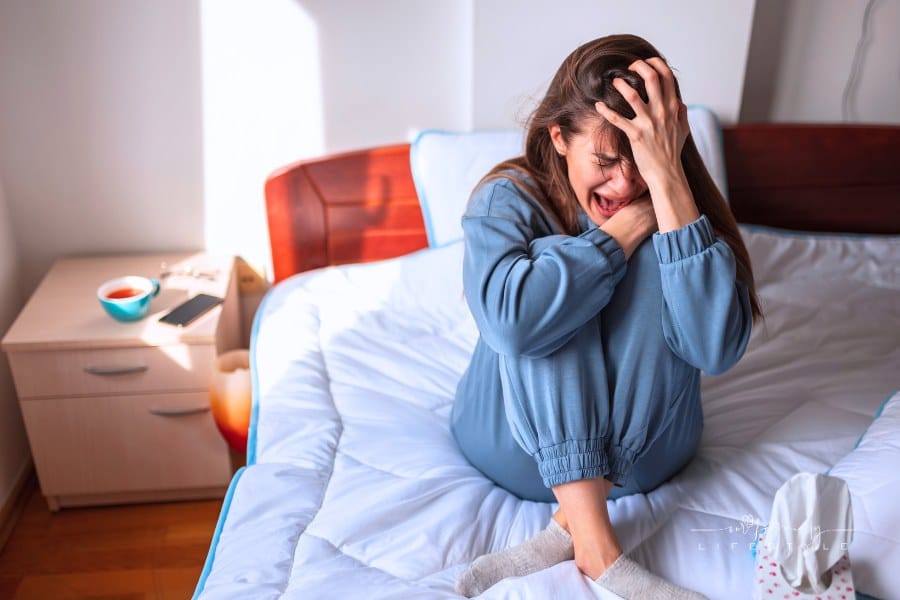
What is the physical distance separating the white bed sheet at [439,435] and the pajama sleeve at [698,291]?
0.99 feet

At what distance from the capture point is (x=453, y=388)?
169 cm

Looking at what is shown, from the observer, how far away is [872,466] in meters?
1.30

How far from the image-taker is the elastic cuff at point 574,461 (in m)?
1.21

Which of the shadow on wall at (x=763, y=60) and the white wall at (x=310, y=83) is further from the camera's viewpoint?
the shadow on wall at (x=763, y=60)

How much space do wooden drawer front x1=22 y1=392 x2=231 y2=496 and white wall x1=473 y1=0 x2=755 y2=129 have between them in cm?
106

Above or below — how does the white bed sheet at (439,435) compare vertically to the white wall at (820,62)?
below

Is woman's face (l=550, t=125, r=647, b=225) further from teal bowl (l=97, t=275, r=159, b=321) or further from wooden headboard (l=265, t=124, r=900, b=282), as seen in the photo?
teal bowl (l=97, t=275, r=159, b=321)

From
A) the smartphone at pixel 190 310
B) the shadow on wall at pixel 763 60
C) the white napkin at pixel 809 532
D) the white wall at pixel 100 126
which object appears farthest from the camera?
the shadow on wall at pixel 763 60

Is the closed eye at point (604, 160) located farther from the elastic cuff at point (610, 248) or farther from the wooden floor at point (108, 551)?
the wooden floor at point (108, 551)

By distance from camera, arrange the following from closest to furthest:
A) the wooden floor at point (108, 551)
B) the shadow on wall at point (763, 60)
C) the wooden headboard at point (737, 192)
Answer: the wooden floor at point (108, 551), the wooden headboard at point (737, 192), the shadow on wall at point (763, 60)

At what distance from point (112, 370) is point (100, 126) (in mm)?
668

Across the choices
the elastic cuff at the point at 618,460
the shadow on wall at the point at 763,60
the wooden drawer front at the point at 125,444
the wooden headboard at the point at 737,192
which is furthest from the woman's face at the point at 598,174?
the shadow on wall at the point at 763,60

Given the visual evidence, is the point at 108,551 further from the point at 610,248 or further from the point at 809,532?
the point at 809,532

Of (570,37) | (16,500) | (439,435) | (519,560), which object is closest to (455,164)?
(570,37)
